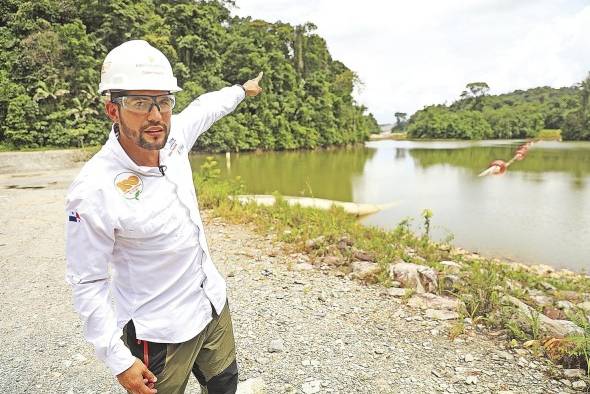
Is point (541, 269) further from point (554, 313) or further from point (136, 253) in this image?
point (136, 253)

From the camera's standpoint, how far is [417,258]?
535cm

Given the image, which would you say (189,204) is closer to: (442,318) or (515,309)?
(442,318)

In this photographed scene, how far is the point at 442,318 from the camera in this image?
11.5 ft

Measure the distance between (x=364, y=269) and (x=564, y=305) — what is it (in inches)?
80.4

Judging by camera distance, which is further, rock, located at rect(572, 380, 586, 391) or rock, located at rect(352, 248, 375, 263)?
rock, located at rect(352, 248, 375, 263)

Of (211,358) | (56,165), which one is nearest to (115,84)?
(211,358)

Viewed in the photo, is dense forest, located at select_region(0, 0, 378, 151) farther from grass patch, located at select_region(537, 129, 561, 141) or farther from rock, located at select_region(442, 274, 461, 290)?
grass patch, located at select_region(537, 129, 561, 141)

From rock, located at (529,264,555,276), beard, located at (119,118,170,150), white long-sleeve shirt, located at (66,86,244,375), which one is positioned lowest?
rock, located at (529,264,555,276)

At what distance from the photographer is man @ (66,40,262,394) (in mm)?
1291

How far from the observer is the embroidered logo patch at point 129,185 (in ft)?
4.36

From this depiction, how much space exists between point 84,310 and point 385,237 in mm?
5526

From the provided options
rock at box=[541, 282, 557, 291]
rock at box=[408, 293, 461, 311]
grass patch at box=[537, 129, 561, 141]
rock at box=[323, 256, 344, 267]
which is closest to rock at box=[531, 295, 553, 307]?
rock at box=[541, 282, 557, 291]

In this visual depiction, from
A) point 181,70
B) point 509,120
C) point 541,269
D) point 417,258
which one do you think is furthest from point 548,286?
point 509,120

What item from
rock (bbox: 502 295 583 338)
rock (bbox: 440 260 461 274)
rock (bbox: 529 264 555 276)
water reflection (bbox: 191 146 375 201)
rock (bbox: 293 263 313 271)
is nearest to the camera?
rock (bbox: 502 295 583 338)
